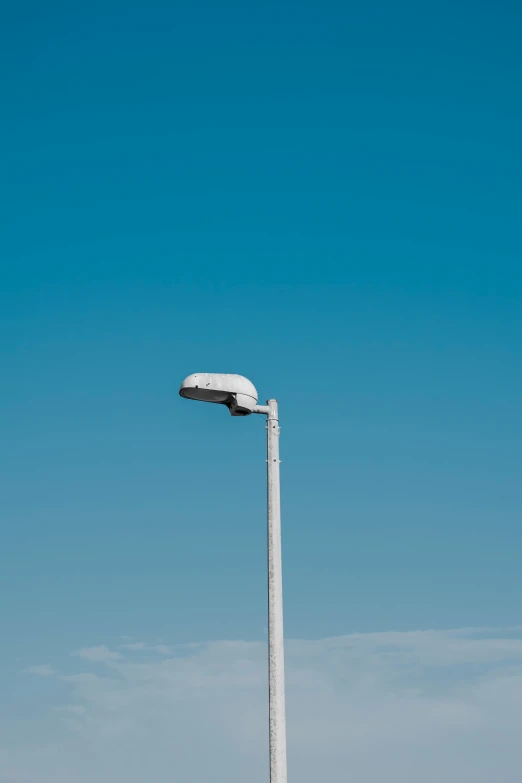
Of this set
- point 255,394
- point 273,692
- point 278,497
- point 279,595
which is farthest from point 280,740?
point 255,394

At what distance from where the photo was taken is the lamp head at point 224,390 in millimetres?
15344

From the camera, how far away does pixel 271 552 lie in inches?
593

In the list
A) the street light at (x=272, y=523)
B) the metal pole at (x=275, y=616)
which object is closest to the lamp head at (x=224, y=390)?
the street light at (x=272, y=523)

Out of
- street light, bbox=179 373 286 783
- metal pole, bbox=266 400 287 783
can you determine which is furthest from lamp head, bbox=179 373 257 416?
metal pole, bbox=266 400 287 783

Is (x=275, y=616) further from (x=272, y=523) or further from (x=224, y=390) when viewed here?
(x=224, y=390)

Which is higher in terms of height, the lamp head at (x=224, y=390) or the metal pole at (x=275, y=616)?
the lamp head at (x=224, y=390)

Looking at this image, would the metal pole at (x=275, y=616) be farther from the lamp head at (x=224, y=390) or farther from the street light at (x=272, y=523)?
the lamp head at (x=224, y=390)

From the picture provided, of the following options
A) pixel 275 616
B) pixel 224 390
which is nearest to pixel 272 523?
pixel 275 616

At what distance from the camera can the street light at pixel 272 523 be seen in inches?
563

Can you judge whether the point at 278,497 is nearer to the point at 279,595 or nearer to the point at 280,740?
the point at 279,595

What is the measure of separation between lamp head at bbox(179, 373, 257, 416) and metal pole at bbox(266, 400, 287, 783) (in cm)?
39

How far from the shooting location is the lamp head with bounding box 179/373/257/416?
15.3 m

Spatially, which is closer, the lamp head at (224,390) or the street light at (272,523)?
the street light at (272,523)

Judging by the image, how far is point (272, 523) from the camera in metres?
15.2
